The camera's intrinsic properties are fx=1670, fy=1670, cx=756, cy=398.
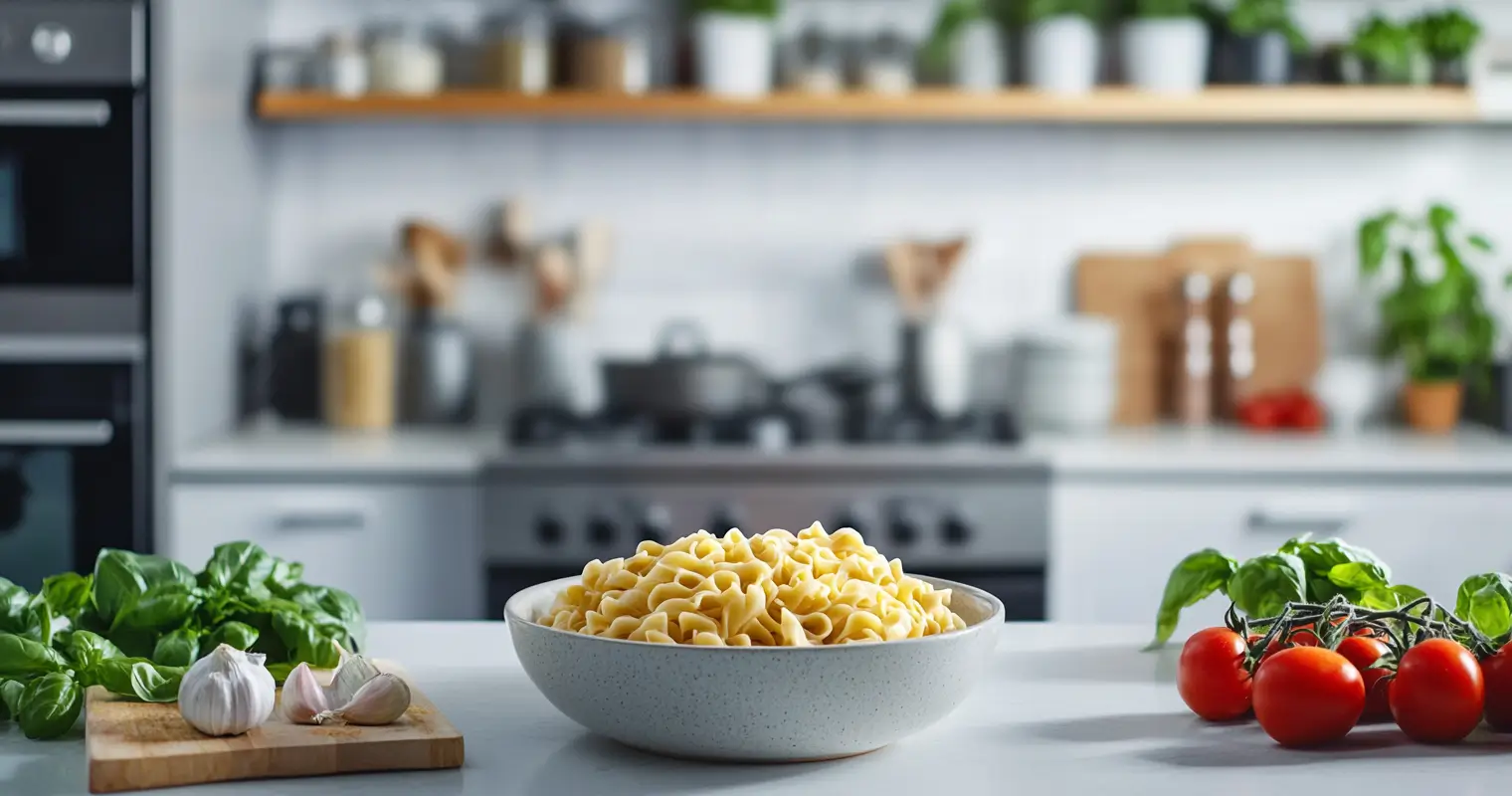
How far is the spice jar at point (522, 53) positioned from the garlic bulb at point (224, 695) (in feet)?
8.11

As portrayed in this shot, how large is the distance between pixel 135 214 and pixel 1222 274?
220 centimetres

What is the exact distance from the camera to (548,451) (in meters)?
3.01

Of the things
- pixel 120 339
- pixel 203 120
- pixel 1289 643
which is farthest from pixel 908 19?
pixel 1289 643

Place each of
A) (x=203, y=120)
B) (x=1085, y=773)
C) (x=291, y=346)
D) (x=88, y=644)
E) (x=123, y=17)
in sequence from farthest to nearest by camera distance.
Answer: (x=291, y=346)
(x=203, y=120)
(x=123, y=17)
(x=88, y=644)
(x=1085, y=773)

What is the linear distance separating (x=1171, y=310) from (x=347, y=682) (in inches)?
109

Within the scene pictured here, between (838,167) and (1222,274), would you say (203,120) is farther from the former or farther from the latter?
(1222,274)

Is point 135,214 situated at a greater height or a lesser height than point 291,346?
greater

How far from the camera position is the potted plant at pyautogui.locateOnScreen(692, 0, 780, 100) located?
134 inches

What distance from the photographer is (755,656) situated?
1.02 meters

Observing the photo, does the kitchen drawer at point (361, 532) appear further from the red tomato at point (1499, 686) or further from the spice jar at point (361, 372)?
the red tomato at point (1499, 686)

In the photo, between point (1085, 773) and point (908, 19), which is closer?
point (1085, 773)

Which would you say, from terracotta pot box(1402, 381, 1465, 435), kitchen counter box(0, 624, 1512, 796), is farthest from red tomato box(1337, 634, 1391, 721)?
terracotta pot box(1402, 381, 1465, 435)

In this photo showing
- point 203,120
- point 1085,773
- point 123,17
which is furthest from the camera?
point 203,120

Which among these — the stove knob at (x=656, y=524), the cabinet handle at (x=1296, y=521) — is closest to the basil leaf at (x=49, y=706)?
the stove knob at (x=656, y=524)
